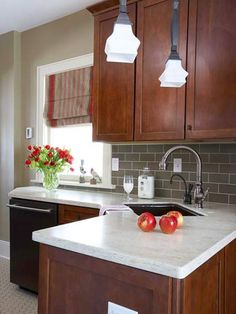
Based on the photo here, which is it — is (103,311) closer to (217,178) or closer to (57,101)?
(217,178)

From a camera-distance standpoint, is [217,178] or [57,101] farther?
[57,101]

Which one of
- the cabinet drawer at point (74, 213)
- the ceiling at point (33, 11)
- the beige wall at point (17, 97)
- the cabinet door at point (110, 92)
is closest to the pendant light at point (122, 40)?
the cabinet door at point (110, 92)

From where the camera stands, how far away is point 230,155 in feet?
7.63

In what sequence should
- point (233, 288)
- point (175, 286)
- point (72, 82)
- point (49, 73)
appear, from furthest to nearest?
1. point (49, 73)
2. point (72, 82)
3. point (233, 288)
4. point (175, 286)

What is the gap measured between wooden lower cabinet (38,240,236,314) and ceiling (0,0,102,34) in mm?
2653

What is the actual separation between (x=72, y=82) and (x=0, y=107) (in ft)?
3.93

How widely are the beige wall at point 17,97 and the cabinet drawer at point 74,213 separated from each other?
4.66 ft

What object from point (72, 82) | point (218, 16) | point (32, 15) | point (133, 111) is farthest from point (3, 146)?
point (218, 16)

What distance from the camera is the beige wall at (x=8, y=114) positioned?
3715 millimetres

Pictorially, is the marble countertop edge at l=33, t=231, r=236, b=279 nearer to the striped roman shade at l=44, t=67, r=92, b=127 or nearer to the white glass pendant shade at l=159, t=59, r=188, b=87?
the white glass pendant shade at l=159, t=59, r=188, b=87

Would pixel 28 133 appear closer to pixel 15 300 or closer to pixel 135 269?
pixel 15 300

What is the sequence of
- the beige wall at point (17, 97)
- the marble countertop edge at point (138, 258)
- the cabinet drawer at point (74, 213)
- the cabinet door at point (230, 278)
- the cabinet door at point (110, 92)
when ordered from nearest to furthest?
1. the marble countertop edge at point (138, 258)
2. the cabinet door at point (230, 278)
3. the cabinet drawer at point (74, 213)
4. the cabinet door at point (110, 92)
5. the beige wall at point (17, 97)

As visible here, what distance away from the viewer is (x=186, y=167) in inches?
99.9

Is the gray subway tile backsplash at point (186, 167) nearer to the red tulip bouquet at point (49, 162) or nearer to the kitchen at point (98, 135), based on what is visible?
the kitchen at point (98, 135)
